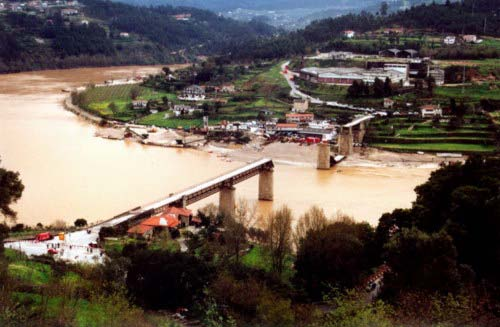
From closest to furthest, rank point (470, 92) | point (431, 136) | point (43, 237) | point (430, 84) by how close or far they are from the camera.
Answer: point (43, 237)
point (431, 136)
point (470, 92)
point (430, 84)

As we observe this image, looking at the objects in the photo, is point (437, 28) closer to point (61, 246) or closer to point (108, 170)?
point (108, 170)

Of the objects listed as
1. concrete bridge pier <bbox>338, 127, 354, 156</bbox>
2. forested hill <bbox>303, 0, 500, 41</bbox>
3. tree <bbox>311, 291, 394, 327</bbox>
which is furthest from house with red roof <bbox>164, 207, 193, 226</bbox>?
forested hill <bbox>303, 0, 500, 41</bbox>

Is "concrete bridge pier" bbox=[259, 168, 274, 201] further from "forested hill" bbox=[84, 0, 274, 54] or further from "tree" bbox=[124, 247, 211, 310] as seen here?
"forested hill" bbox=[84, 0, 274, 54]

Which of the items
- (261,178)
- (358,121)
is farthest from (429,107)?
(261,178)

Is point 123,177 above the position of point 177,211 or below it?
below

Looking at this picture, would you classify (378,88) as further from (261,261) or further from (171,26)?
(171,26)

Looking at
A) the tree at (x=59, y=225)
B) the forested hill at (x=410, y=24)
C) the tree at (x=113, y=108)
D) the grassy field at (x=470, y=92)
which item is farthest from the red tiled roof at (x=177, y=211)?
the forested hill at (x=410, y=24)
